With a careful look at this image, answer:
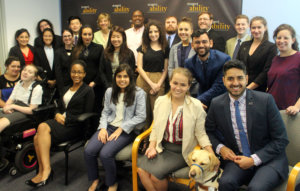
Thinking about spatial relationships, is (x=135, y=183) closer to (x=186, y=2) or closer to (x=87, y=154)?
(x=87, y=154)

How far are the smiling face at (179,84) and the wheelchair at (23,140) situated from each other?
158 cm

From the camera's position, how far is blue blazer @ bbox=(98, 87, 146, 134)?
8.14 ft

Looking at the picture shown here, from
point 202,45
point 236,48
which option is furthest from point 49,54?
point 236,48

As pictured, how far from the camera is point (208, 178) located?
1.81m

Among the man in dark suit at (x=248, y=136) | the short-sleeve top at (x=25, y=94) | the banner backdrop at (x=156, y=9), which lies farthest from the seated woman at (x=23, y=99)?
the man in dark suit at (x=248, y=136)

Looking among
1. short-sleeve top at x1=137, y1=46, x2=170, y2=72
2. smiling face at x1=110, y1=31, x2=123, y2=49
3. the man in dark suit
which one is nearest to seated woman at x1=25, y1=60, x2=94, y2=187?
smiling face at x1=110, y1=31, x2=123, y2=49

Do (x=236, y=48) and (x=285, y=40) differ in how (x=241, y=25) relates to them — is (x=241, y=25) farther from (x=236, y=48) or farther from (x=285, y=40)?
(x=285, y=40)

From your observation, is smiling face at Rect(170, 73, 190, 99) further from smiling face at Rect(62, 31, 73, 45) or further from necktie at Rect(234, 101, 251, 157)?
smiling face at Rect(62, 31, 73, 45)

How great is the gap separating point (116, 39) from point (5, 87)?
1485 millimetres

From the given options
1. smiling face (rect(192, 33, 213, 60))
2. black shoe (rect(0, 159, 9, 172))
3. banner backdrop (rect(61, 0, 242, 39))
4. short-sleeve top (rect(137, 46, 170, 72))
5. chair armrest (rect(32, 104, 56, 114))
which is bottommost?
black shoe (rect(0, 159, 9, 172))

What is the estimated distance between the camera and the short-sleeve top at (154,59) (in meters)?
2.98

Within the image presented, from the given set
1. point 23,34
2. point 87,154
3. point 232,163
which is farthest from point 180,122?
point 23,34

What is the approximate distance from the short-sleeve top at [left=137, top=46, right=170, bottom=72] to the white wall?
59.1 inches

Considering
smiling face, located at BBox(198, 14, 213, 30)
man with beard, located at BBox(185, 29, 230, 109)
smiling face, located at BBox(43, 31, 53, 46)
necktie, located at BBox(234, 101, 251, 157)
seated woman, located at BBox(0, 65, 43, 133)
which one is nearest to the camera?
necktie, located at BBox(234, 101, 251, 157)
